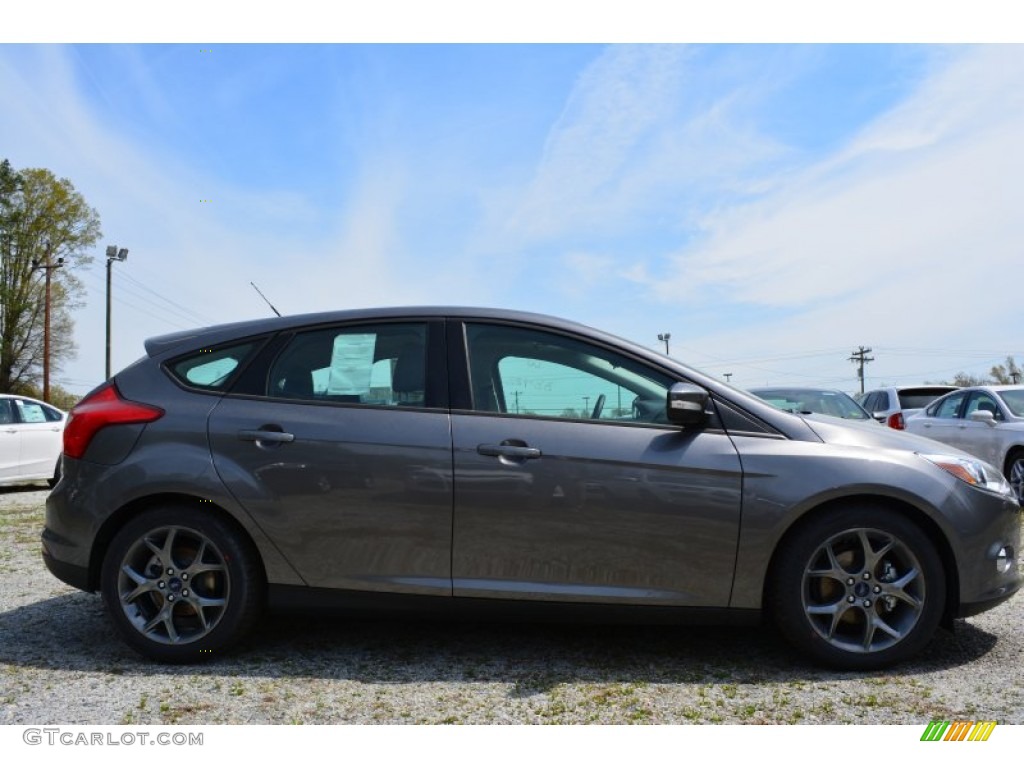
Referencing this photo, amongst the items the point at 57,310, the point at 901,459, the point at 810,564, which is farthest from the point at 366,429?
the point at 57,310

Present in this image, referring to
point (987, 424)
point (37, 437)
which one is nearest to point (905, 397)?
point (987, 424)

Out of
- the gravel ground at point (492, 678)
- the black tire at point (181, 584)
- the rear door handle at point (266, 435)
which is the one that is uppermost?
the rear door handle at point (266, 435)

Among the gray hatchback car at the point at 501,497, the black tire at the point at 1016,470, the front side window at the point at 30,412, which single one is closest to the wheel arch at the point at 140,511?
the gray hatchback car at the point at 501,497

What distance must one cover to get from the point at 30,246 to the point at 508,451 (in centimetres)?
3940

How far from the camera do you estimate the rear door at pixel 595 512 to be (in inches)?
142

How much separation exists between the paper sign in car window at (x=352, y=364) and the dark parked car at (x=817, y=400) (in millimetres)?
6597

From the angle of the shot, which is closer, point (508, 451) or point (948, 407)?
point (508, 451)

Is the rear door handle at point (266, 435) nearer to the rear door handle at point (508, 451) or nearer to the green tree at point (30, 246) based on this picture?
the rear door handle at point (508, 451)

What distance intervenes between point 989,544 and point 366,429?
278cm

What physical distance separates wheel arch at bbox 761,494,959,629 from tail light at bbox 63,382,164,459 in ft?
9.35

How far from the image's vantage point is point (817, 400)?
979 cm

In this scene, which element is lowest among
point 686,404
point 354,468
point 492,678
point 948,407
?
point 492,678

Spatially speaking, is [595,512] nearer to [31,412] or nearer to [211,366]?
[211,366]
